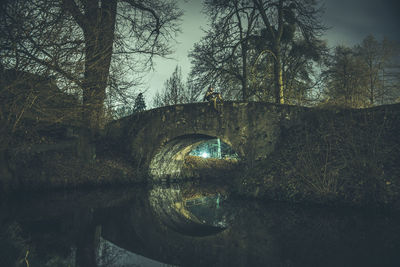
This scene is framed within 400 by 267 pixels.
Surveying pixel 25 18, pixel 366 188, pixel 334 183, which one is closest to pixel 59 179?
pixel 25 18

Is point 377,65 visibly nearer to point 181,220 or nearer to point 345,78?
point 345,78

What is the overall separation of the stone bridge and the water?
10.8 feet

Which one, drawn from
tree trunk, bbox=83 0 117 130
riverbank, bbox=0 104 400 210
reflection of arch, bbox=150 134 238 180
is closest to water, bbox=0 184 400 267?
riverbank, bbox=0 104 400 210

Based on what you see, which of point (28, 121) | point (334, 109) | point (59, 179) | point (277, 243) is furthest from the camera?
point (59, 179)

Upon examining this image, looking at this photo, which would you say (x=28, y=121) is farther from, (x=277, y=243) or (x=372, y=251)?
(x=372, y=251)

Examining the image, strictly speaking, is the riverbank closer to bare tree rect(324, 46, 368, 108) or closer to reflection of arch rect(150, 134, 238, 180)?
reflection of arch rect(150, 134, 238, 180)

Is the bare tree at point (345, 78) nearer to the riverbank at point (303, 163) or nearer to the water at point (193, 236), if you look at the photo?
the riverbank at point (303, 163)

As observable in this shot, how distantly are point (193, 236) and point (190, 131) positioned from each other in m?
6.55

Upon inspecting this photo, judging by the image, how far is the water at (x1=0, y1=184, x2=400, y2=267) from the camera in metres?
2.70

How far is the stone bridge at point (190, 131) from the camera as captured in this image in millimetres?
8414

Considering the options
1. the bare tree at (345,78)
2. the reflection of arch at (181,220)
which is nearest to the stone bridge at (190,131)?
the reflection of arch at (181,220)

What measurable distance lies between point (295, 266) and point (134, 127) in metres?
10.4

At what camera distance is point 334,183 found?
581cm

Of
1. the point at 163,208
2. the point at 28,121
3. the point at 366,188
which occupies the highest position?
the point at 28,121
